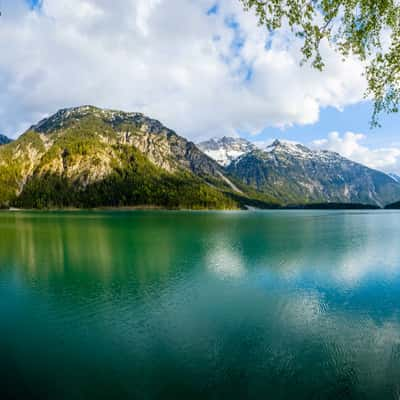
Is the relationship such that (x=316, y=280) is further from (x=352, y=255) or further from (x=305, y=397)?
(x=305, y=397)

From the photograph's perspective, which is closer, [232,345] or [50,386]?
[50,386]

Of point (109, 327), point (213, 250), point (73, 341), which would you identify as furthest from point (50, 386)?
point (213, 250)

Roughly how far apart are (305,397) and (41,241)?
4746 cm

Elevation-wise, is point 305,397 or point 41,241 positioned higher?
point 41,241

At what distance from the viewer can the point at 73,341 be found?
14250mm

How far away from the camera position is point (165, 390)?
34.0 feet

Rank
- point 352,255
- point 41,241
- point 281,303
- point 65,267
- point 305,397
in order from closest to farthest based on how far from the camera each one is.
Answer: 1. point 305,397
2. point 281,303
3. point 65,267
4. point 352,255
5. point 41,241

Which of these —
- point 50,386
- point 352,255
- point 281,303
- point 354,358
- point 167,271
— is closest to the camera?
point 50,386

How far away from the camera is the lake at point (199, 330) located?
35.3 feet

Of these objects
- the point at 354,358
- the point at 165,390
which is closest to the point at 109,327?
the point at 165,390

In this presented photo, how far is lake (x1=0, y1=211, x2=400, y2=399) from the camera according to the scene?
35.3 feet

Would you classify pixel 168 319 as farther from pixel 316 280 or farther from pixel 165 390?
pixel 316 280

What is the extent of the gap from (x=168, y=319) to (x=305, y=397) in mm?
A: 8564

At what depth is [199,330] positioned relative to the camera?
15211 mm
